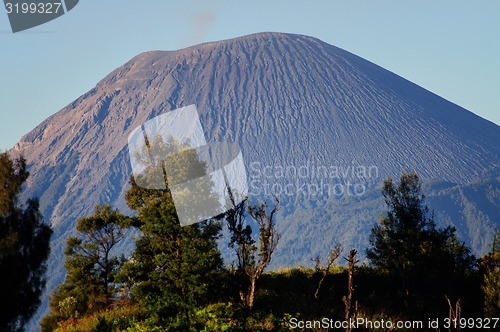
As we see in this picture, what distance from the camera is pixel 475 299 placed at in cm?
3775

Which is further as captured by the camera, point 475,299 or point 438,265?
point 438,265

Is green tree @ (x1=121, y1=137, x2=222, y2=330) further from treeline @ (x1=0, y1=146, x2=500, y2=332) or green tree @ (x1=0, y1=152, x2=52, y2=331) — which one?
green tree @ (x1=0, y1=152, x2=52, y2=331)

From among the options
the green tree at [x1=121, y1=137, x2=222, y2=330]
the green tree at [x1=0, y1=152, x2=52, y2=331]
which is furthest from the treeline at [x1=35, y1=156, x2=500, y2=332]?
the green tree at [x1=0, y1=152, x2=52, y2=331]

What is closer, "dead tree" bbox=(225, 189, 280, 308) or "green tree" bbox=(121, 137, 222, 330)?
"dead tree" bbox=(225, 189, 280, 308)

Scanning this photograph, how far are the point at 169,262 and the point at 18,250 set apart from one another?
964 centimetres

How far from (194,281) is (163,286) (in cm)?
156

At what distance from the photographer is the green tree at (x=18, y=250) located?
31.8 m

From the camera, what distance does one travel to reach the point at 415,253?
41156 mm

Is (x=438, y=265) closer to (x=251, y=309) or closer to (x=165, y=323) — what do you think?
(x=251, y=309)

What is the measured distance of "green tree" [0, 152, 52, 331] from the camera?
3184 cm

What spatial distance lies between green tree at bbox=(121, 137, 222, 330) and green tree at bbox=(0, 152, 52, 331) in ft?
15.8

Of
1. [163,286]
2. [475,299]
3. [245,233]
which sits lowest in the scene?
[475,299]

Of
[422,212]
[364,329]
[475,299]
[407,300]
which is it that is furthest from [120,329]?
[422,212]

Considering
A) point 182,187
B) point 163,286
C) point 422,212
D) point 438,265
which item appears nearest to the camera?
point 163,286
